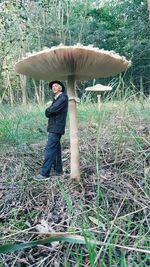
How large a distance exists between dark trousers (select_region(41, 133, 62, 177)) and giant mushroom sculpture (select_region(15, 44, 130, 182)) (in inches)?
8.3

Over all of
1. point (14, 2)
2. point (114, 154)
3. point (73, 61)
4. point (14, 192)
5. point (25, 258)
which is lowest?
point (25, 258)

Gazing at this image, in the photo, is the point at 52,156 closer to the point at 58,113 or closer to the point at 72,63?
the point at 58,113

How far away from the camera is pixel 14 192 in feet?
8.74

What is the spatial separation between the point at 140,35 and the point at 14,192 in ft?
49.5

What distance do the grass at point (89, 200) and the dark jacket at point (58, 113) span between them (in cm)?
30

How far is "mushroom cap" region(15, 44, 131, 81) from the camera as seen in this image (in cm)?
224

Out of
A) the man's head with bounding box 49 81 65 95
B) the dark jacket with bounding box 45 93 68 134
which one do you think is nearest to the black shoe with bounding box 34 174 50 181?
the dark jacket with bounding box 45 93 68 134

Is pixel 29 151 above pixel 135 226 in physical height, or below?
above

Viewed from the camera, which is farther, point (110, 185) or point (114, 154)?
point (114, 154)

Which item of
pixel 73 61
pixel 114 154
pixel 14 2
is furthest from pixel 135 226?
pixel 14 2

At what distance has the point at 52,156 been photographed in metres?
2.81

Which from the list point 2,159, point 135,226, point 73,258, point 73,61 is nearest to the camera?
point 73,258

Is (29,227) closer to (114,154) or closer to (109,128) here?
(114,154)

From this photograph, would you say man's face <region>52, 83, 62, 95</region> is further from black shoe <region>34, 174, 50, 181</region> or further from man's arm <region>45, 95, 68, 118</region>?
black shoe <region>34, 174, 50, 181</region>
